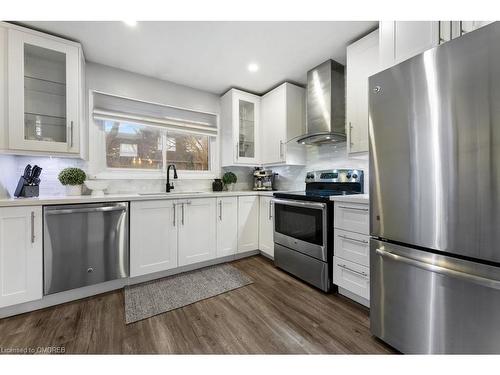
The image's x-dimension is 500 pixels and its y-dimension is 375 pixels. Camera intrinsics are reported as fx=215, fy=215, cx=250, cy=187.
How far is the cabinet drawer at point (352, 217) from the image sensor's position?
5.60 feet

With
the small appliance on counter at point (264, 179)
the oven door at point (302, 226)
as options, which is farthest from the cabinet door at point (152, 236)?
the small appliance on counter at point (264, 179)

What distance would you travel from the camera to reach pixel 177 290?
2.07 m

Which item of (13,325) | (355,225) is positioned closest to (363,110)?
(355,225)

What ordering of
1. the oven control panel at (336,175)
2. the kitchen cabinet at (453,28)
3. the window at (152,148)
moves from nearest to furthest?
the kitchen cabinet at (453,28), the oven control panel at (336,175), the window at (152,148)

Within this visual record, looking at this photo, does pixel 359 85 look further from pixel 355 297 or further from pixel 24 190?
pixel 24 190

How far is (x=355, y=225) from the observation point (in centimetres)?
177

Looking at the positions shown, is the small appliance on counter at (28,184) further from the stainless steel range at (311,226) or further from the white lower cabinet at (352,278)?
the white lower cabinet at (352,278)

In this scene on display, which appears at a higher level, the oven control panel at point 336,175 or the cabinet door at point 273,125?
the cabinet door at point 273,125

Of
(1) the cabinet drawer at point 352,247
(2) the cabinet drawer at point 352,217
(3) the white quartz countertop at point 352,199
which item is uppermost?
(3) the white quartz countertop at point 352,199

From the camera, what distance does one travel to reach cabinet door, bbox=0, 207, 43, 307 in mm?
1579

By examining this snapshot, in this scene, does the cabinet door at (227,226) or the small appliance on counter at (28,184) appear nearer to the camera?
the small appliance on counter at (28,184)

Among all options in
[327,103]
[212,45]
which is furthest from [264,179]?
[212,45]

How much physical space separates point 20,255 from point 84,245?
0.39 meters

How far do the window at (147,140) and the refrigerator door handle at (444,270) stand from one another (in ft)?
8.29
